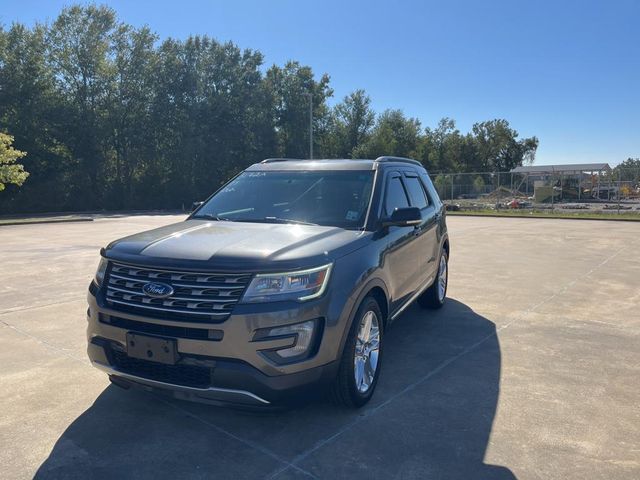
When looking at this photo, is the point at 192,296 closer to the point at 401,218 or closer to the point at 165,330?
the point at 165,330

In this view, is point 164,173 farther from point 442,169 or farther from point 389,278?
point 442,169

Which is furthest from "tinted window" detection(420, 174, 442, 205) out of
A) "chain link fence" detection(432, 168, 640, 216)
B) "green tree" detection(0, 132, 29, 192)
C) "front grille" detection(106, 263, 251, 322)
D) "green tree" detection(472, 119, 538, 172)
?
"green tree" detection(472, 119, 538, 172)

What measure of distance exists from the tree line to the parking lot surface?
25828 mm

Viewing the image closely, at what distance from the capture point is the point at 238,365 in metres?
3.01

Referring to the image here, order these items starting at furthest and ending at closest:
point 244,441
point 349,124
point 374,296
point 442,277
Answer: point 349,124, point 442,277, point 374,296, point 244,441

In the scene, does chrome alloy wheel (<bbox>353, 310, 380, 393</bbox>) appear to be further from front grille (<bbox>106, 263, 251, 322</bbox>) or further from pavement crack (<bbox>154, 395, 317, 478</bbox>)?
front grille (<bbox>106, 263, 251, 322</bbox>)

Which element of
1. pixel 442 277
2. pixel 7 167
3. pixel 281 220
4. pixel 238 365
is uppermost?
pixel 7 167

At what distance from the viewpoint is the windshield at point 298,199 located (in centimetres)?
426

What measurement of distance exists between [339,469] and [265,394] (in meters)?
0.62

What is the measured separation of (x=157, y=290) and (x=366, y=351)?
164cm

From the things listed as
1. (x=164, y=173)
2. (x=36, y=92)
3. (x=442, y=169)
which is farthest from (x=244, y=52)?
(x=442, y=169)

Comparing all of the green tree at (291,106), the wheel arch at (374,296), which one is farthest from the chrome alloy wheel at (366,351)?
the green tree at (291,106)

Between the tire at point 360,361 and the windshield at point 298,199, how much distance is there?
746mm

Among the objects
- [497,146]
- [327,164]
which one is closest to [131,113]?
[327,164]
